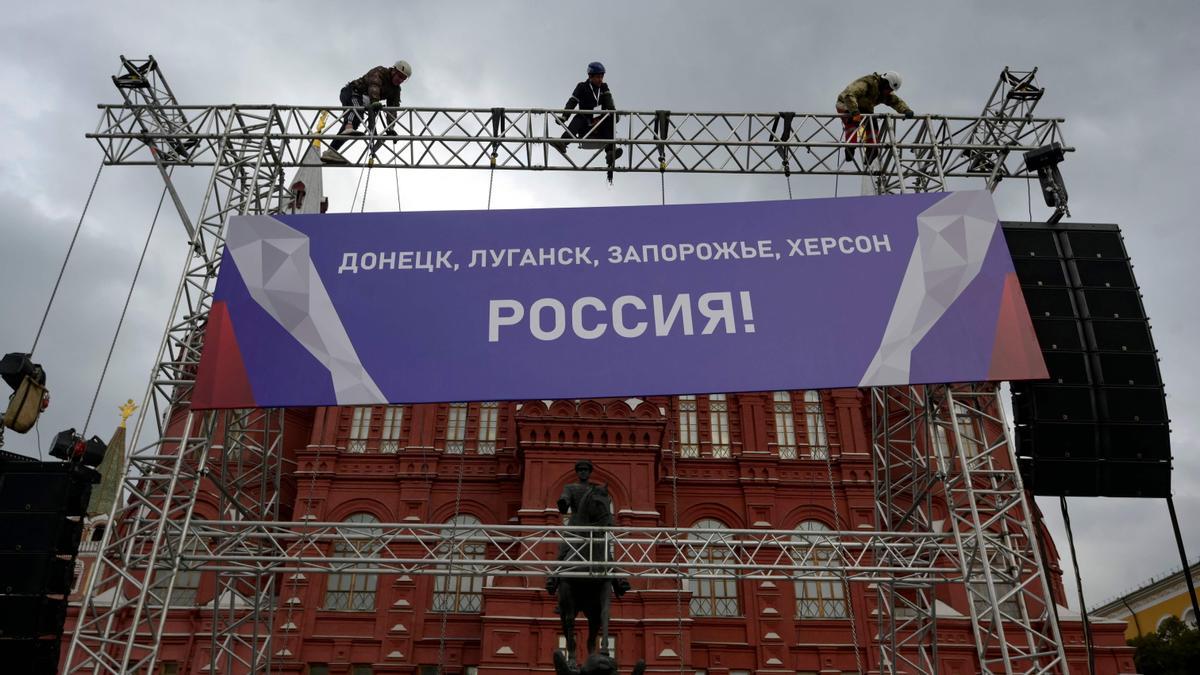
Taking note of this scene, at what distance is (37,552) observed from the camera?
10.6 metres

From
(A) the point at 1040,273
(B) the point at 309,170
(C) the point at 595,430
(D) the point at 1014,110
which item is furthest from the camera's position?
(B) the point at 309,170

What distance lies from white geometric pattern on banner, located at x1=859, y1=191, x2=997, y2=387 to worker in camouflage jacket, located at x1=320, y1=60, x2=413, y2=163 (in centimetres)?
917

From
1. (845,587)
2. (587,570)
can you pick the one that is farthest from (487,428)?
(587,570)

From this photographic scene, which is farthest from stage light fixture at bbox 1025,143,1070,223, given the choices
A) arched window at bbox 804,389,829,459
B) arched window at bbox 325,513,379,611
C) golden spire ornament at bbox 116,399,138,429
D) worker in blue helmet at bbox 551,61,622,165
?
golden spire ornament at bbox 116,399,138,429

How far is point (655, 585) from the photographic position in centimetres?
2552

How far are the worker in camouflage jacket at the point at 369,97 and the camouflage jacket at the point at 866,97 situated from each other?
26.2ft

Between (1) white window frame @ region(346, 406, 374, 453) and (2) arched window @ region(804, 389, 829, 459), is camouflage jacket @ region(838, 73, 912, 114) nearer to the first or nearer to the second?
(2) arched window @ region(804, 389, 829, 459)

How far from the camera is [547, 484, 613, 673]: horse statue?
11.9m

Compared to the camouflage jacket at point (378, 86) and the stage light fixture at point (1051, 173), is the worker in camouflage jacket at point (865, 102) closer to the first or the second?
the stage light fixture at point (1051, 173)

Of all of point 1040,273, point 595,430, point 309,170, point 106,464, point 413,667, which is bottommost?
point 413,667

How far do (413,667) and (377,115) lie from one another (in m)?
17.0

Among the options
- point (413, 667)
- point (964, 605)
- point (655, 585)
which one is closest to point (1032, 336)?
point (655, 585)

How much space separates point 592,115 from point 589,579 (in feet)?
26.4

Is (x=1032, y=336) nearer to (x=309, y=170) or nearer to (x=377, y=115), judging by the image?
(x=377, y=115)
